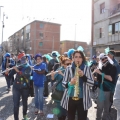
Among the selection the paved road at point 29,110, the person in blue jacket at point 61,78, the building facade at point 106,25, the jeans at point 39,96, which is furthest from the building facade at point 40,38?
the person in blue jacket at point 61,78

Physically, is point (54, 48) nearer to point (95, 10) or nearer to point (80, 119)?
point (95, 10)

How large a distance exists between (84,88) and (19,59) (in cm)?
198

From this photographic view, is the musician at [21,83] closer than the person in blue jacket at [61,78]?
No

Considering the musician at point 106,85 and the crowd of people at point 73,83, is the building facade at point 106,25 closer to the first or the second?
the crowd of people at point 73,83

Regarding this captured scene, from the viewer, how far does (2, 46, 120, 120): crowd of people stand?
318 centimetres

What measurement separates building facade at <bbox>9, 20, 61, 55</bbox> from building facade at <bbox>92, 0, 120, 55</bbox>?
95.9 feet

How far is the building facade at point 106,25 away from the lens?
2033 cm

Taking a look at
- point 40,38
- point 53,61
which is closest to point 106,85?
point 53,61

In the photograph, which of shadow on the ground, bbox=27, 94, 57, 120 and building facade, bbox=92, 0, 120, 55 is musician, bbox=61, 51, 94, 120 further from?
building facade, bbox=92, 0, 120, 55

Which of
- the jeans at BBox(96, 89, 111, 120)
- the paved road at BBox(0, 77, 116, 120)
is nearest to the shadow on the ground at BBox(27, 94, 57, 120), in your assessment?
the paved road at BBox(0, 77, 116, 120)

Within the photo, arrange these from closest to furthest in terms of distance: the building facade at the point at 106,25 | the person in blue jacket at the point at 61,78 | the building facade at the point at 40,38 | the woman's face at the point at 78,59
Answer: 1. the woman's face at the point at 78,59
2. the person in blue jacket at the point at 61,78
3. the building facade at the point at 106,25
4. the building facade at the point at 40,38

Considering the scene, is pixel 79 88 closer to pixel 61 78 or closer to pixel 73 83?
pixel 73 83

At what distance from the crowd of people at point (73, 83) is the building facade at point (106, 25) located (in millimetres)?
16284

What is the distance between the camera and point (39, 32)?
52.2 metres
